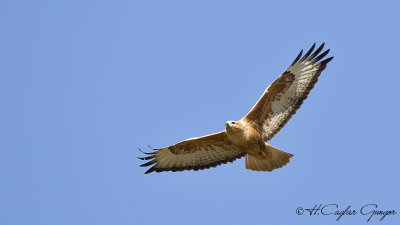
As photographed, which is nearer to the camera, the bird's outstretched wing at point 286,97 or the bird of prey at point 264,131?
the bird of prey at point 264,131

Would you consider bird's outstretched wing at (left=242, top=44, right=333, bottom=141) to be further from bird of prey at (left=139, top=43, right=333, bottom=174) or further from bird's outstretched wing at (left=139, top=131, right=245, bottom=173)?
bird's outstretched wing at (left=139, top=131, right=245, bottom=173)

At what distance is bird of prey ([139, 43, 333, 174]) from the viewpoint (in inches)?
334

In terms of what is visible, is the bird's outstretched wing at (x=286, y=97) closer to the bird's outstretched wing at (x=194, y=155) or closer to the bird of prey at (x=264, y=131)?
the bird of prey at (x=264, y=131)

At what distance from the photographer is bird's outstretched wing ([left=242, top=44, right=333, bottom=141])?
8719mm

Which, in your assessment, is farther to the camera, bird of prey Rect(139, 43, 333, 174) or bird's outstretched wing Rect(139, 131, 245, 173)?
bird's outstretched wing Rect(139, 131, 245, 173)

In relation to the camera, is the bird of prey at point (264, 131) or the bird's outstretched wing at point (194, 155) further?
the bird's outstretched wing at point (194, 155)

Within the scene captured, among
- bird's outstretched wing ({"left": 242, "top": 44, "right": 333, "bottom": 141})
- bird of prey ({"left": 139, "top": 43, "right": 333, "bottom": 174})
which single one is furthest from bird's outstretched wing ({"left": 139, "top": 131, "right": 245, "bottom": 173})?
bird's outstretched wing ({"left": 242, "top": 44, "right": 333, "bottom": 141})

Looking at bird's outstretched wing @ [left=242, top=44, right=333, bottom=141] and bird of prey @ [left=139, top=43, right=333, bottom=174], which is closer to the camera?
bird of prey @ [left=139, top=43, right=333, bottom=174]

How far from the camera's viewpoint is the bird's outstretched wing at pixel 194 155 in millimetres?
8891

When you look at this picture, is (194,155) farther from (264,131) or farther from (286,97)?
(286,97)

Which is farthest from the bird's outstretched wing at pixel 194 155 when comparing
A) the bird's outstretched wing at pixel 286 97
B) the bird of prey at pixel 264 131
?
the bird's outstretched wing at pixel 286 97

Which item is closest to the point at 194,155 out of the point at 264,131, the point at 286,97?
the point at 264,131

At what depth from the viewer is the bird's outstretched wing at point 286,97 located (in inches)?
343

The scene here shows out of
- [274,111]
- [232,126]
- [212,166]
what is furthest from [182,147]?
[274,111]
